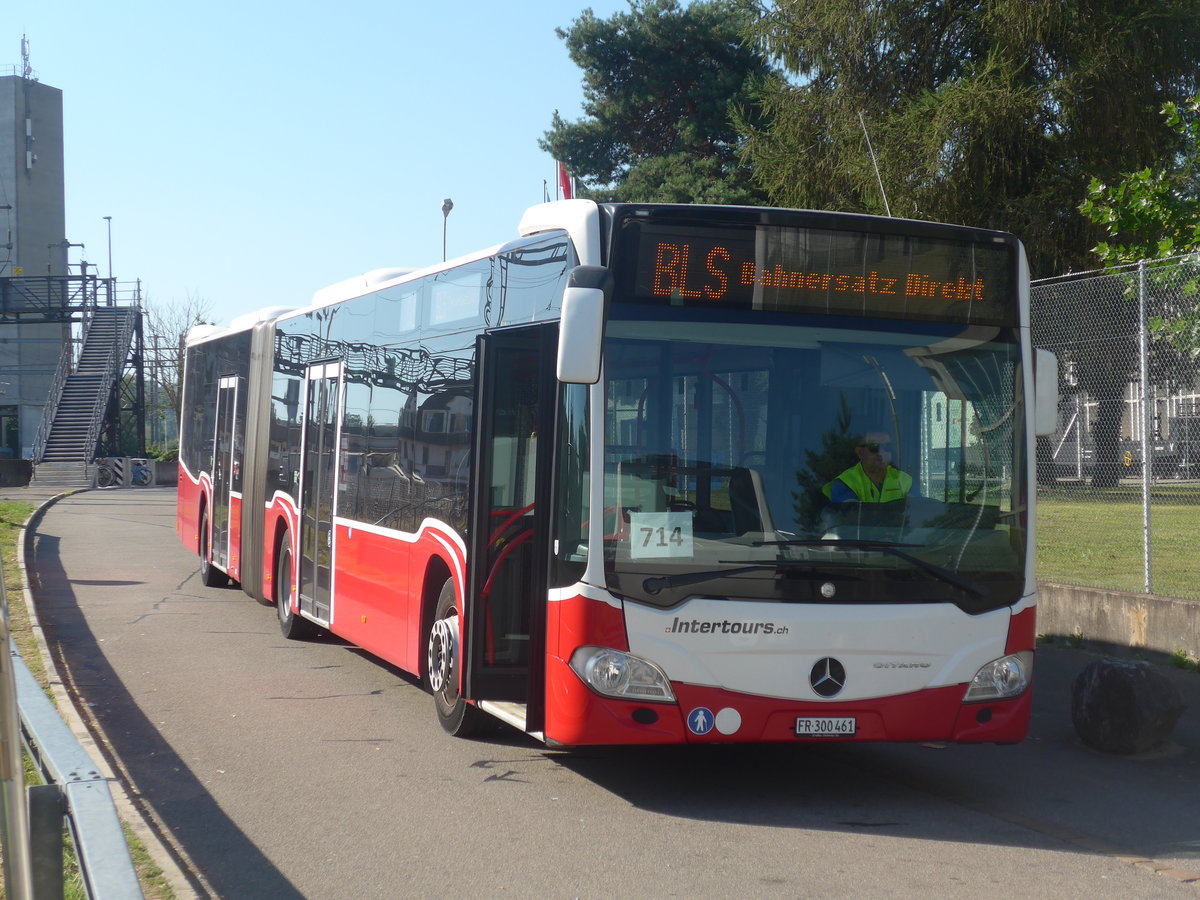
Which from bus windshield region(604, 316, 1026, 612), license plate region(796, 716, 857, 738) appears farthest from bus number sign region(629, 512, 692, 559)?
license plate region(796, 716, 857, 738)

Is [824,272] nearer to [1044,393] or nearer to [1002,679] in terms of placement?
[1044,393]

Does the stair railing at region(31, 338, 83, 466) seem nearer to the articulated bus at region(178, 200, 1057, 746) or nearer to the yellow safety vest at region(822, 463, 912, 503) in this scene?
the articulated bus at region(178, 200, 1057, 746)

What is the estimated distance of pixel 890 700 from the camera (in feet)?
22.2

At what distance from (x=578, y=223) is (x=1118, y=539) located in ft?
54.6

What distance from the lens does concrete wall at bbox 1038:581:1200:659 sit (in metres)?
10.8

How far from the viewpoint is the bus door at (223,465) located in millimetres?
15406

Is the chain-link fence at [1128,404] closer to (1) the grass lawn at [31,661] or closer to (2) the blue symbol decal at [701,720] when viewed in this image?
(2) the blue symbol decal at [701,720]

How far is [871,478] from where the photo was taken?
6.79m

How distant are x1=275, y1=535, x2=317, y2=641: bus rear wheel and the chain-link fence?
22.4 ft

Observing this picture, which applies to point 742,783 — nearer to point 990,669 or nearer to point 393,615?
point 990,669

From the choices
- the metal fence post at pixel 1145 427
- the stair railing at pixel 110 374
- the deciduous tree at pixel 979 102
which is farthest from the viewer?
the stair railing at pixel 110 374

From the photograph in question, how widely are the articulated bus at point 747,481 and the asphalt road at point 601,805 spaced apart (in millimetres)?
434

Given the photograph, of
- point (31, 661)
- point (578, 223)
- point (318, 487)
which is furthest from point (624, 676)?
point (31, 661)

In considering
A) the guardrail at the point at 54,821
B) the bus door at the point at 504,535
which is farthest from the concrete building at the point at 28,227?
the guardrail at the point at 54,821
